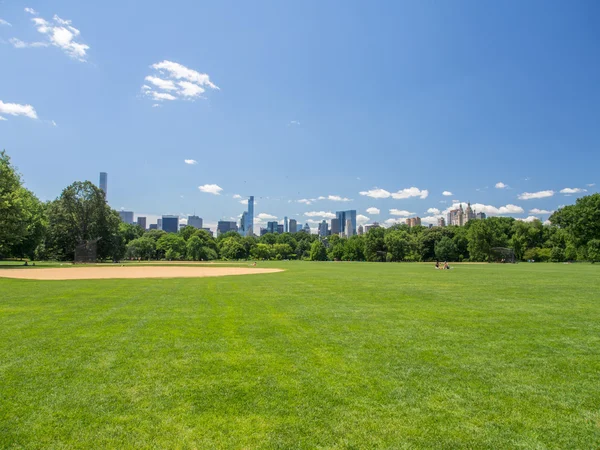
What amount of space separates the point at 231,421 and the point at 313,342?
3.81 metres

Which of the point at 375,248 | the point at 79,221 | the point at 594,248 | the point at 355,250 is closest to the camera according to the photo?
the point at 79,221

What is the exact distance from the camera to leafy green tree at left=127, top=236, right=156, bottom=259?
99875 mm

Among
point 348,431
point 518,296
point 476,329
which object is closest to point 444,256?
point 518,296

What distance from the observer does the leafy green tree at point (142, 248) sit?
328 feet

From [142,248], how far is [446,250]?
286ft

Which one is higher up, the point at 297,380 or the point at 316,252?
the point at 297,380

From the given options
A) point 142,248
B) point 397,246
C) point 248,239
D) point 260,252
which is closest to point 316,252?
point 260,252

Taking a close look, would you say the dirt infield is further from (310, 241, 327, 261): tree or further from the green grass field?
(310, 241, 327, 261): tree

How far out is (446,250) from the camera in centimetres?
9881

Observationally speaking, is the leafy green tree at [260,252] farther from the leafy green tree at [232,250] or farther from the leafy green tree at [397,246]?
the leafy green tree at [397,246]

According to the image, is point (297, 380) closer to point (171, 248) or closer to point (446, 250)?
point (446, 250)

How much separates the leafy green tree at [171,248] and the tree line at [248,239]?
11.7 inches

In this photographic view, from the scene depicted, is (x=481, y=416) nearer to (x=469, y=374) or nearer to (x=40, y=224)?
(x=469, y=374)

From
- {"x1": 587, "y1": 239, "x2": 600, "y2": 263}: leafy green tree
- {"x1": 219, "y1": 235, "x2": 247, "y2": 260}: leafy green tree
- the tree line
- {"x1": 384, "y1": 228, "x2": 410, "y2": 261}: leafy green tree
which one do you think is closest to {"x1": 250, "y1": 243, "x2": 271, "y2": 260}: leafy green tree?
the tree line
